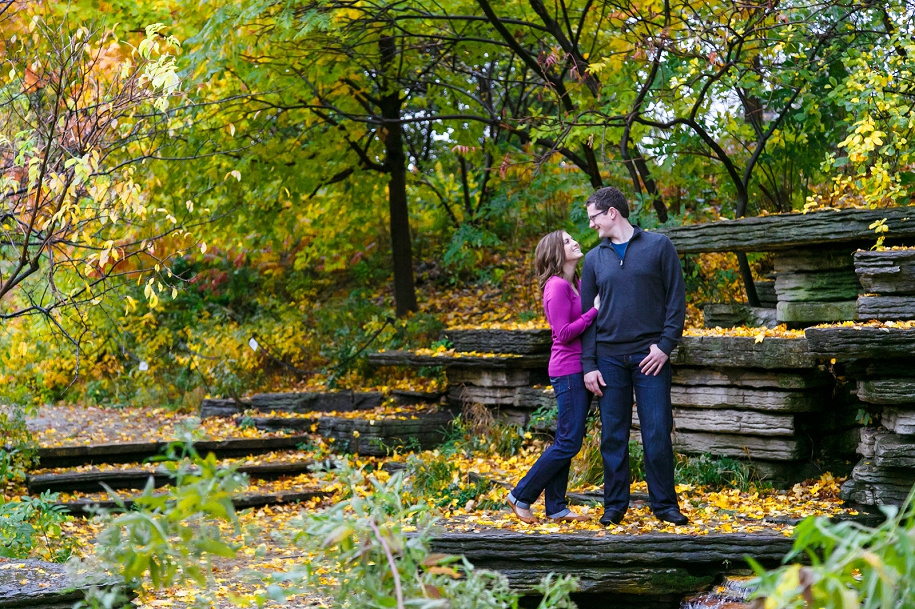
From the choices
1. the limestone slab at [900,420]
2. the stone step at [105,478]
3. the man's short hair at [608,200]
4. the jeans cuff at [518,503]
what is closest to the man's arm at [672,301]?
the man's short hair at [608,200]

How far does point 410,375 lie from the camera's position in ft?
32.4

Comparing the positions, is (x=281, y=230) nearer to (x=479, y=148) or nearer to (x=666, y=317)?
(x=479, y=148)

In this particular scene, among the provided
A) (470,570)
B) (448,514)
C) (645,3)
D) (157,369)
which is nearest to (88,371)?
(157,369)

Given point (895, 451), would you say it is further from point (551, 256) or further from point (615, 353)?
point (551, 256)

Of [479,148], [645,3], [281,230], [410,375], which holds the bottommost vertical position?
[410,375]

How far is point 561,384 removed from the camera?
5.38 meters

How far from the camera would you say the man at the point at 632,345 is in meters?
4.97

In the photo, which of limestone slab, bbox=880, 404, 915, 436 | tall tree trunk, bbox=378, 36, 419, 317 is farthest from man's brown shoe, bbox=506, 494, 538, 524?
tall tree trunk, bbox=378, 36, 419, 317

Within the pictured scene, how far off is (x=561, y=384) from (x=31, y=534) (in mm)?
3343

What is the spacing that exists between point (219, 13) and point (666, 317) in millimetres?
4438

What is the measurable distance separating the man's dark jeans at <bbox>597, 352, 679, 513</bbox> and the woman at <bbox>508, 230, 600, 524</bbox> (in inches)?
7.2

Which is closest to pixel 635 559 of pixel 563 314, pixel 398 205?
pixel 563 314

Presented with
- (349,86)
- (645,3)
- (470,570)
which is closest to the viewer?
(470,570)

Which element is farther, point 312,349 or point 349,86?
point 312,349
